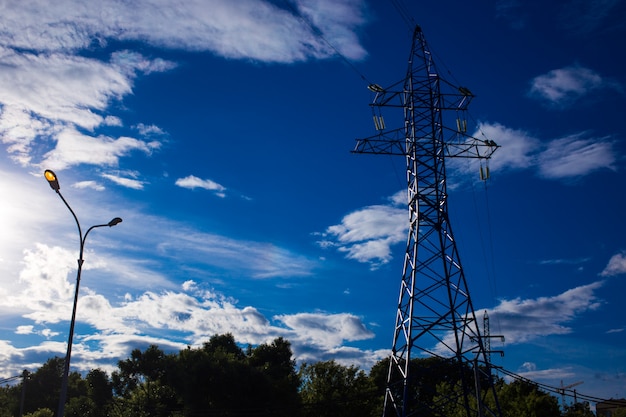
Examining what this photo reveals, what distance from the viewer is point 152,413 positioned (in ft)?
212

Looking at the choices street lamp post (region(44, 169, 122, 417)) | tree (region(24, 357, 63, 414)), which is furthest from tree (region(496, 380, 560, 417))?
tree (region(24, 357, 63, 414))

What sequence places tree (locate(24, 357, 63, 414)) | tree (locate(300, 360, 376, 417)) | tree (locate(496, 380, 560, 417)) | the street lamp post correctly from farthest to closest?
tree (locate(24, 357, 63, 414)), tree (locate(300, 360, 376, 417)), tree (locate(496, 380, 560, 417)), the street lamp post

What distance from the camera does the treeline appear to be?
204 feet

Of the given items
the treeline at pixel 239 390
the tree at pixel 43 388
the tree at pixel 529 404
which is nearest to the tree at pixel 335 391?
the treeline at pixel 239 390

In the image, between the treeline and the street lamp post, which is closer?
the street lamp post

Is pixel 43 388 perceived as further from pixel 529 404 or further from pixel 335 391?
pixel 529 404

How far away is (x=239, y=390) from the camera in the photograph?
63062 mm

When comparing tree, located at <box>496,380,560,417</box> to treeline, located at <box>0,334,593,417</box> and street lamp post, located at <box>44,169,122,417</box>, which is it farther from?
street lamp post, located at <box>44,169,122,417</box>

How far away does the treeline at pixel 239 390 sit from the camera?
6225 centimetres

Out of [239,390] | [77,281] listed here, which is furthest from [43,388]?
[77,281]

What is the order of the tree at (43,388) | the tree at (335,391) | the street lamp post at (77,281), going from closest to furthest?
the street lamp post at (77,281), the tree at (335,391), the tree at (43,388)

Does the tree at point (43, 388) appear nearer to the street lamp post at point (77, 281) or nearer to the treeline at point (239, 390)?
the treeline at point (239, 390)

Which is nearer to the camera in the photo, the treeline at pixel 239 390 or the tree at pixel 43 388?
the treeline at pixel 239 390

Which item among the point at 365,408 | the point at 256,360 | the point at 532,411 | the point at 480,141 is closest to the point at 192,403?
the point at 256,360
